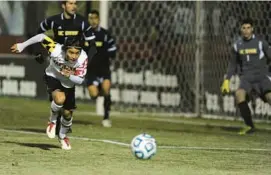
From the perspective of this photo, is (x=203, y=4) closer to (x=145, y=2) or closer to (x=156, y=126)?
(x=145, y=2)

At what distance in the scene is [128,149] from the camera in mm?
12914

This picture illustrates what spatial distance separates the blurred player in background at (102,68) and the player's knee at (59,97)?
17.1 ft

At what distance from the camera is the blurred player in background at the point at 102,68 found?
18.0 m

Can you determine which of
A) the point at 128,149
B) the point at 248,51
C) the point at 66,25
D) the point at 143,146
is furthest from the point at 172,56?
the point at 143,146

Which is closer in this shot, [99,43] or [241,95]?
[241,95]

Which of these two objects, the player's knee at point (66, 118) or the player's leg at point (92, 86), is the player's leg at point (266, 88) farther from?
the player's knee at point (66, 118)

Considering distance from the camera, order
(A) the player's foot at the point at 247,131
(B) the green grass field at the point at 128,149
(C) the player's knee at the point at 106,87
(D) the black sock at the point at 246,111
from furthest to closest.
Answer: (C) the player's knee at the point at 106,87 < (D) the black sock at the point at 246,111 < (A) the player's foot at the point at 247,131 < (B) the green grass field at the point at 128,149

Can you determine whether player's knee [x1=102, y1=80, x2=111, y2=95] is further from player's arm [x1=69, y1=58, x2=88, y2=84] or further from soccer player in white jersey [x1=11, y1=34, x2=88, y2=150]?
player's arm [x1=69, y1=58, x2=88, y2=84]

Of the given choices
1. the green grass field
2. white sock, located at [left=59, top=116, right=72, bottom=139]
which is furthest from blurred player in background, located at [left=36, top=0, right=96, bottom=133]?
the green grass field

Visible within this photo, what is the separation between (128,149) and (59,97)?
1261 mm

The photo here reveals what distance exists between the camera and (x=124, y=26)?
75.8ft

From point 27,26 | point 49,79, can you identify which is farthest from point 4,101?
point 49,79

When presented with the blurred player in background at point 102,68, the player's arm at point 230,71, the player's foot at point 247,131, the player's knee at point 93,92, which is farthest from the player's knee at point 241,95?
the player's knee at point 93,92

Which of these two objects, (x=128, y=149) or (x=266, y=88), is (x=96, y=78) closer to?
(x=266, y=88)
